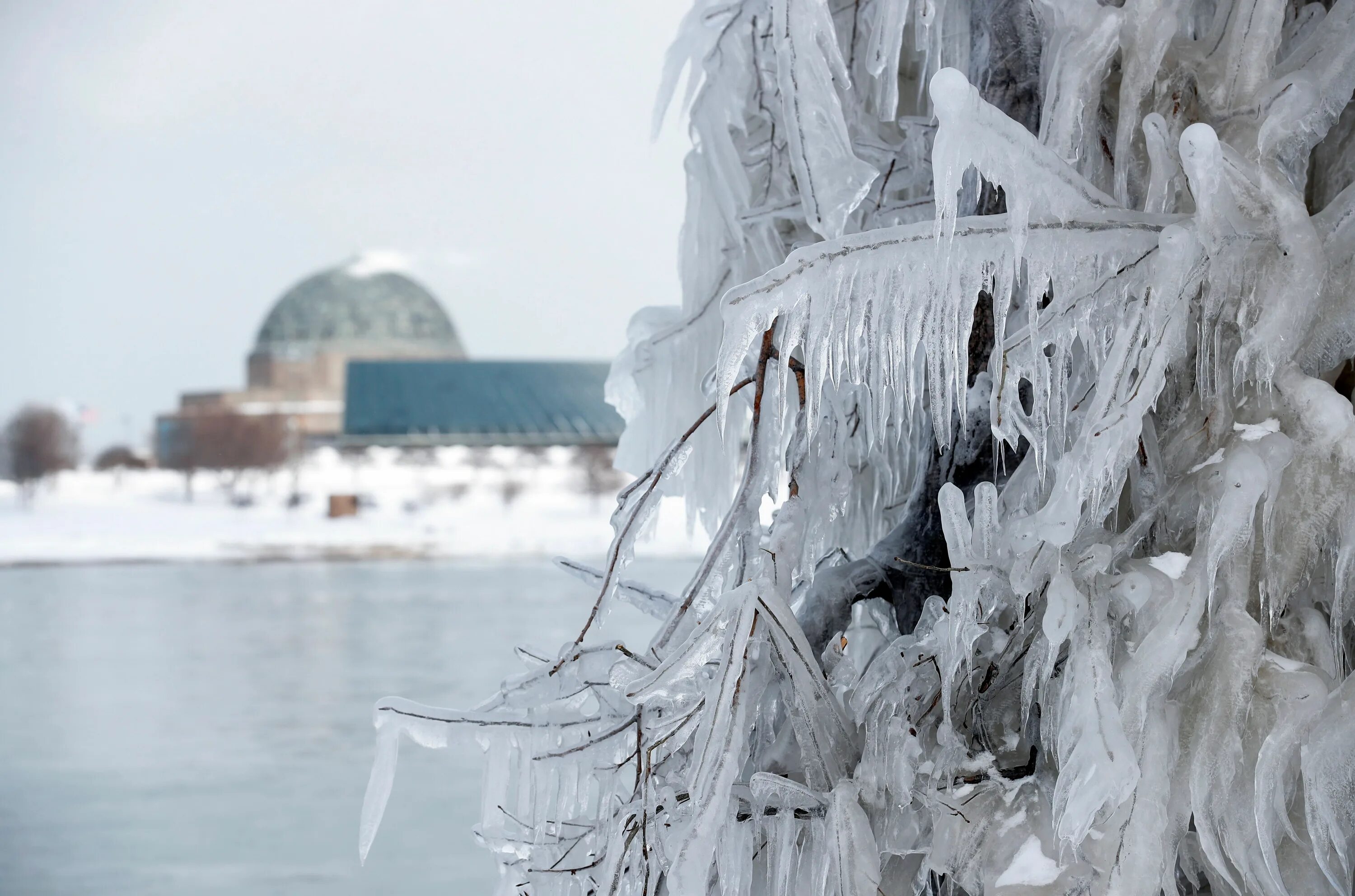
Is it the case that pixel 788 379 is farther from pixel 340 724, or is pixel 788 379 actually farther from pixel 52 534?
pixel 52 534

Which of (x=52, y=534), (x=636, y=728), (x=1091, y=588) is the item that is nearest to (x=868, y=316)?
(x=1091, y=588)

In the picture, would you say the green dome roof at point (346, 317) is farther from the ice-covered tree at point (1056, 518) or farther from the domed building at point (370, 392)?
the ice-covered tree at point (1056, 518)

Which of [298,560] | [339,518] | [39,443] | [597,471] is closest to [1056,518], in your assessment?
[298,560]

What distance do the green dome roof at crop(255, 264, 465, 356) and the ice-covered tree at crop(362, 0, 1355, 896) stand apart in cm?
2723

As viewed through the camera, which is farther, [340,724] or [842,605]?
[340,724]

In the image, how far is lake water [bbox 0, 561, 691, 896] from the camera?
11.4ft

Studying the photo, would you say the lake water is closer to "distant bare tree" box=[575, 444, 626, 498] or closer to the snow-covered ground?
the snow-covered ground

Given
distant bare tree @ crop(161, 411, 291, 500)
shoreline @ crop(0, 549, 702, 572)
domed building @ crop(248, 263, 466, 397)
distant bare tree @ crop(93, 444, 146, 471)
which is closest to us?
shoreline @ crop(0, 549, 702, 572)

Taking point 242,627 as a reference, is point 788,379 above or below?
above

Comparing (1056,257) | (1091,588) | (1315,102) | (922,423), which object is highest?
(1315,102)

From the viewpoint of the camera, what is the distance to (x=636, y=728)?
104 centimetres

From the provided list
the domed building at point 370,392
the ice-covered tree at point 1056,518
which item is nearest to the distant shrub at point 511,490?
the domed building at point 370,392

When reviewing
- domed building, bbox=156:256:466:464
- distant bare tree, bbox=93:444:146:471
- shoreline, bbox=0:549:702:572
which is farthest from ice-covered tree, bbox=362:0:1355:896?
domed building, bbox=156:256:466:464

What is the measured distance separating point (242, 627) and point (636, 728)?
6.45 m
